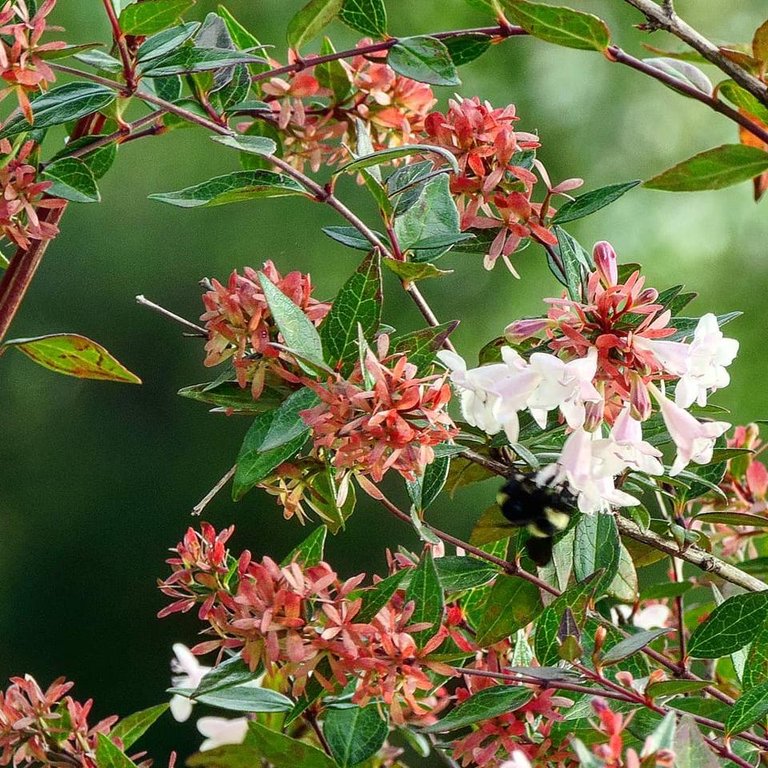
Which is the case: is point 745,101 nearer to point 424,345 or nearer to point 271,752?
point 424,345

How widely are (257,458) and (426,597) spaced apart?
11 centimetres

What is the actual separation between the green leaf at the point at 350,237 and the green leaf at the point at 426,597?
0.60 ft

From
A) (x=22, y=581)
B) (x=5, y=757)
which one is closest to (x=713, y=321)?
(x=5, y=757)

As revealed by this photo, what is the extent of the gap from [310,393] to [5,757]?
298mm

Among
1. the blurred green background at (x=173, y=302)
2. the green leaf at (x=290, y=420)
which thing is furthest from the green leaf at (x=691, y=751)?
the blurred green background at (x=173, y=302)

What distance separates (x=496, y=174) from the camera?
1.98 feet

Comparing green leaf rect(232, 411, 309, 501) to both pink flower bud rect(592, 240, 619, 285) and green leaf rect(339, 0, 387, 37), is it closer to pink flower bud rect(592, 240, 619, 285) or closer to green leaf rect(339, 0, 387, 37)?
pink flower bud rect(592, 240, 619, 285)

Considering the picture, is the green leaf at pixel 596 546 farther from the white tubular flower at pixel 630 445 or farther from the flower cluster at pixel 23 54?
the flower cluster at pixel 23 54

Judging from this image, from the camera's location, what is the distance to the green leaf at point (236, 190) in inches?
22.9

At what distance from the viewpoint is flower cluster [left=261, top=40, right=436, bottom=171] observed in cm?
73

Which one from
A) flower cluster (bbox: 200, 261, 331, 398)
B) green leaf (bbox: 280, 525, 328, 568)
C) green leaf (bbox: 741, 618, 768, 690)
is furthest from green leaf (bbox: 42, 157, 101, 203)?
green leaf (bbox: 741, 618, 768, 690)

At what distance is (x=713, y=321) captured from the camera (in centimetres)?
49

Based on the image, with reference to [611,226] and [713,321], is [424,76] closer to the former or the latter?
[713,321]

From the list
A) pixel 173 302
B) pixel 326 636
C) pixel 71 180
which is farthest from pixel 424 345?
pixel 173 302
